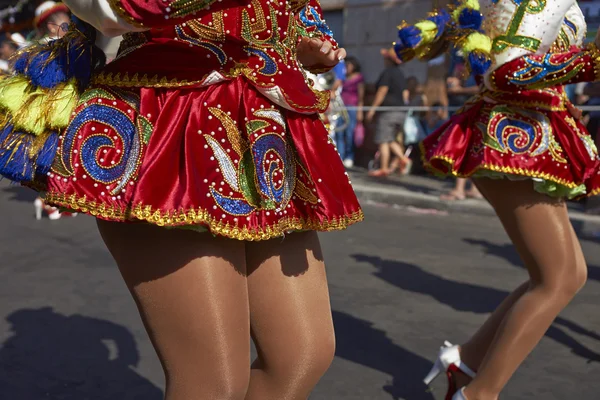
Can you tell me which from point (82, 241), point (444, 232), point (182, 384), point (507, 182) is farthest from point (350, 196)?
point (444, 232)

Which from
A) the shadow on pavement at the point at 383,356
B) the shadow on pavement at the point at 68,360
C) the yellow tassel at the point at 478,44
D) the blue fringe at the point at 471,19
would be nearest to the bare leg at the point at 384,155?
the shadow on pavement at the point at 383,356

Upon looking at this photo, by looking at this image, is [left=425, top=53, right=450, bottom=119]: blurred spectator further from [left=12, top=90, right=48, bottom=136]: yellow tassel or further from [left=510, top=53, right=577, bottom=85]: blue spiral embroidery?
[left=12, top=90, right=48, bottom=136]: yellow tassel

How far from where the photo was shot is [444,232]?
7281 mm

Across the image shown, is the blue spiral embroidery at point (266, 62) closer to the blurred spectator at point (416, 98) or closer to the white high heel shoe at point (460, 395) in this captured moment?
the white high heel shoe at point (460, 395)

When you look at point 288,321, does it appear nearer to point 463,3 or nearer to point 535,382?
point 463,3

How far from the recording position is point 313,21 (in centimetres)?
218

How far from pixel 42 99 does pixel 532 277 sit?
184 cm

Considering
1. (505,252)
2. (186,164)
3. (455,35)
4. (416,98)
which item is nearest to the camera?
(186,164)

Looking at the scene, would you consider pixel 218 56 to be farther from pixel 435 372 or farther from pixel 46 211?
pixel 46 211

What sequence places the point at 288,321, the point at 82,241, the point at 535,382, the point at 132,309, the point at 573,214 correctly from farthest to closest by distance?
1. the point at 573,214
2. the point at 82,241
3. the point at 132,309
4. the point at 535,382
5. the point at 288,321

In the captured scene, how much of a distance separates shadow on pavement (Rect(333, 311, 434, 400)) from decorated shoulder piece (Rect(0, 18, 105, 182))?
82.3 inches

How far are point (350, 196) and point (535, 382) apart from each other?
2.05m

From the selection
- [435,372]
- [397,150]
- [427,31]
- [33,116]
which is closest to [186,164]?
[33,116]

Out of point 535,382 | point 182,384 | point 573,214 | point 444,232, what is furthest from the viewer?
point 573,214
